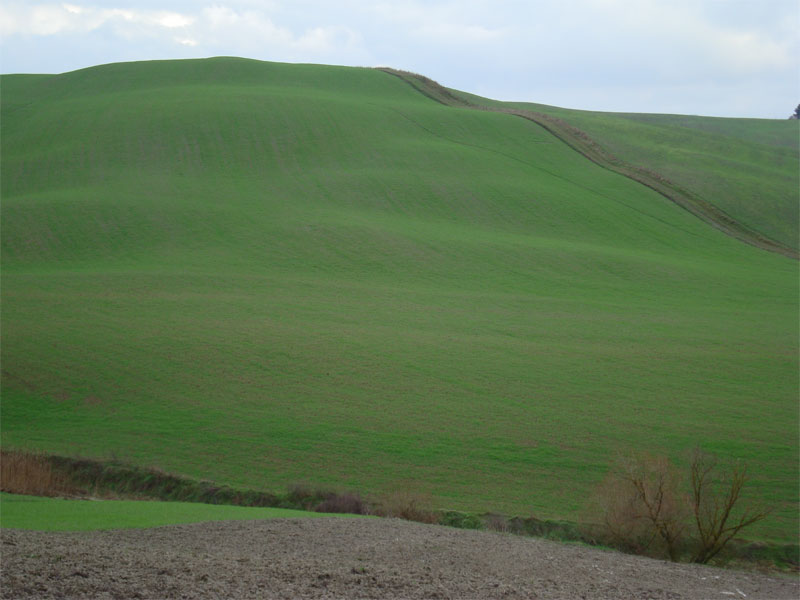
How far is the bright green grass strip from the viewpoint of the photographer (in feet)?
40.1

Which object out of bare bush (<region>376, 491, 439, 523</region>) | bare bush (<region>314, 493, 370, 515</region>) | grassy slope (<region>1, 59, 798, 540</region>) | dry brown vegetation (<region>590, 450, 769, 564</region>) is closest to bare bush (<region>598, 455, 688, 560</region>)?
dry brown vegetation (<region>590, 450, 769, 564</region>)

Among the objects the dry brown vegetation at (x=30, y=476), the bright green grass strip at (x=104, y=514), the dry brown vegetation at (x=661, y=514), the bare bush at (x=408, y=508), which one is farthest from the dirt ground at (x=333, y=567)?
the dry brown vegetation at (x=30, y=476)

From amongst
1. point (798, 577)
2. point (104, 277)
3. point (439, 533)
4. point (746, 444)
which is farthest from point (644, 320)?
point (104, 277)

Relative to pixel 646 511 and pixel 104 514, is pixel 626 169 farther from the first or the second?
pixel 104 514

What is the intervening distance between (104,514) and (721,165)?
63537 mm

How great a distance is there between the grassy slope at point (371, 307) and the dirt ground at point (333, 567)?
456cm

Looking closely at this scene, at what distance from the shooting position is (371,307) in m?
32.6

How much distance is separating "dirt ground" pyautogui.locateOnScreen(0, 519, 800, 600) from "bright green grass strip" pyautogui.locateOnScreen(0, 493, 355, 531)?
76cm

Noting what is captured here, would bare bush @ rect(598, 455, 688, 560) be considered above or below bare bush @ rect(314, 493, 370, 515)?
above

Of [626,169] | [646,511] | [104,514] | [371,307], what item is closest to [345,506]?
[104,514]

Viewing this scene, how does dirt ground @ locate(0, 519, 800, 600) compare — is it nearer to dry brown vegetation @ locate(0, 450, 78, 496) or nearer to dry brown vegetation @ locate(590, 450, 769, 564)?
dry brown vegetation @ locate(590, 450, 769, 564)

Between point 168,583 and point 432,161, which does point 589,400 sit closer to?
point 168,583

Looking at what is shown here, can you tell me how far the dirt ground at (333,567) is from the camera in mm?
8820

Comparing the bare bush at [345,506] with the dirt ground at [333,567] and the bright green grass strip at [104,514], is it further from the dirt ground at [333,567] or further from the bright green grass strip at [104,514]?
the dirt ground at [333,567]
